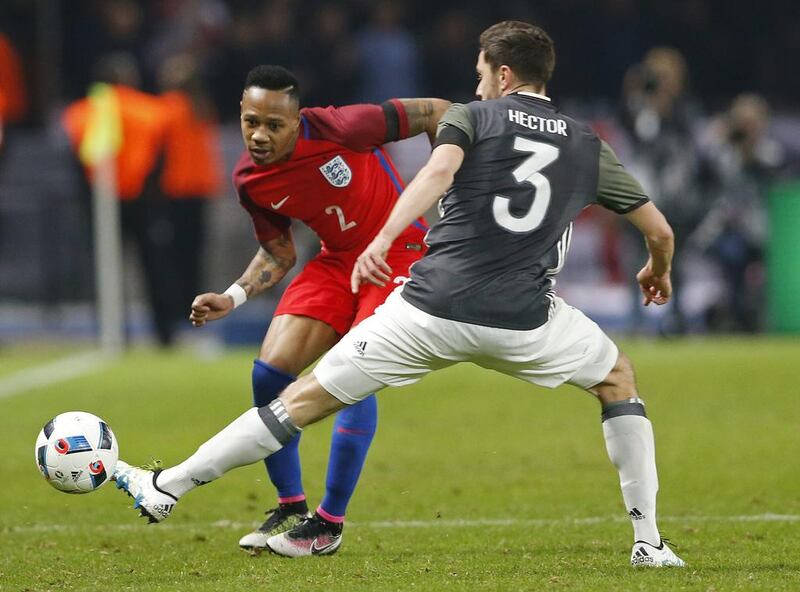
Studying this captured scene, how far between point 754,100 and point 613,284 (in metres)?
2.49

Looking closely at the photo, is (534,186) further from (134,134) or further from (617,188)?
(134,134)

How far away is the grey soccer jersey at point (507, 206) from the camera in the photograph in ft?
18.6

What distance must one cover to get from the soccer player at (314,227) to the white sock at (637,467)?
3.86 ft

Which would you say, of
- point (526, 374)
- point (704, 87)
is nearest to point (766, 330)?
point (704, 87)

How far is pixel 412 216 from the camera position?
5363 millimetres

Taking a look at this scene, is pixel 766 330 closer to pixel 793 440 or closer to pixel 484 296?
pixel 793 440

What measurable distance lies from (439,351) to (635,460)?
0.84m

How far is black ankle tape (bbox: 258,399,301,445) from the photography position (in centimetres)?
569

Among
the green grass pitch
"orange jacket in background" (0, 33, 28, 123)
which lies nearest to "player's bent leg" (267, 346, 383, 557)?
the green grass pitch

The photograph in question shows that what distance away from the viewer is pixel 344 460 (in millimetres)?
6504

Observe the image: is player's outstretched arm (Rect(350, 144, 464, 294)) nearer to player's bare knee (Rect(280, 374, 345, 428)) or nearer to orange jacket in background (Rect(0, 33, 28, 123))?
player's bare knee (Rect(280, 374, 345, 428))

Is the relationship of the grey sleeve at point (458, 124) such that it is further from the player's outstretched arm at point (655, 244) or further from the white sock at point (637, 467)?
the white sock at point (637, 467)

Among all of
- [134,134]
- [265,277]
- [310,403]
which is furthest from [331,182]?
[134,134]

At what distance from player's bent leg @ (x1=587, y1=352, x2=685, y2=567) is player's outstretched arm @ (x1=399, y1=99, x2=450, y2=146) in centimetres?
140
